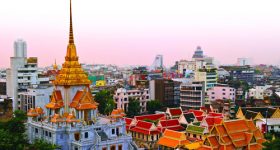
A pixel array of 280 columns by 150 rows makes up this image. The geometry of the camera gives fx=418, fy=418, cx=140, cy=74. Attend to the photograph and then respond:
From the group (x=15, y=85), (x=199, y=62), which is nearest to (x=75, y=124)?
(x=15, y=85)

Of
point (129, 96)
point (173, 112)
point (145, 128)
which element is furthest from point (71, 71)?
point (129, 96)

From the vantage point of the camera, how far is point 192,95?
70000 millimetres

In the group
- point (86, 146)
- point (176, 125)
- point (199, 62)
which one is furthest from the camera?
point (199, 62)

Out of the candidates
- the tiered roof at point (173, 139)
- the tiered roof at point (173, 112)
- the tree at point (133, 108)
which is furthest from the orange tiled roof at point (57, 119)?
the tree at point (133, 108)

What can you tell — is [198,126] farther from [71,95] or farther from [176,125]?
[71,95]

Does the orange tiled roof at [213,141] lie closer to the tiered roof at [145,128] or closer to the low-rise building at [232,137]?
the low-rise building at [232,137]

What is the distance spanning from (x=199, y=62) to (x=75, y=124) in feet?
380

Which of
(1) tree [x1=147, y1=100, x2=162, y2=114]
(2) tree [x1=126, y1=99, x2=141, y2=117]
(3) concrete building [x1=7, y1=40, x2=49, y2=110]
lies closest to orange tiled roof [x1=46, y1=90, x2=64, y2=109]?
(2) tree [x1=126, y1=99, x2=141, y2=117]

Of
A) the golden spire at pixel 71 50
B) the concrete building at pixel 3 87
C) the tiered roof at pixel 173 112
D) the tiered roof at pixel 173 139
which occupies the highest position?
the golden spire at pixel 71 50

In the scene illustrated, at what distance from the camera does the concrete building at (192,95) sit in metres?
68.9

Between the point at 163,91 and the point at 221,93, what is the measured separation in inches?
498

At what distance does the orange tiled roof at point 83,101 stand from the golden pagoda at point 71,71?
1.23 metres

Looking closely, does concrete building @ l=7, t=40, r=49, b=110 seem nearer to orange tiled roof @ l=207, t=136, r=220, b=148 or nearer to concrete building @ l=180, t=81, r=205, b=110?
concrete building @ l=180, t=81, r=205, b=110

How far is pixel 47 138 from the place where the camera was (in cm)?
3597
